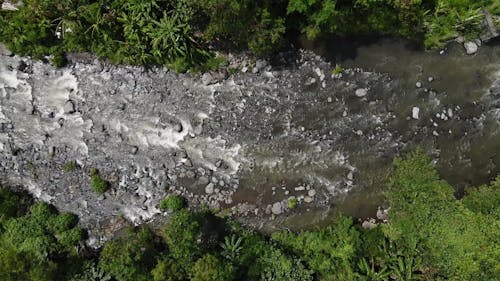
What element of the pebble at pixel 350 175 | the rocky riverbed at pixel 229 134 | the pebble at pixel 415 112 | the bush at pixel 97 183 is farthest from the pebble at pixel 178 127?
the pebble at pixel 415 112

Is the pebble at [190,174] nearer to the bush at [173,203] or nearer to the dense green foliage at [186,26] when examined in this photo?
the bush at [173,203]

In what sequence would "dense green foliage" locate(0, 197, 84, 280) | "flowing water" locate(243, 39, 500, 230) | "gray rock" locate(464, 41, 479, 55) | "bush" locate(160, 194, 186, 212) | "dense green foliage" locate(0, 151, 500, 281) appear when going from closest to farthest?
"dense green foliage" locate(0, 151, 500, 281) < "dense green foliage" locate(0, 197, 84, 280) < "gray rock" locate(464, 41, 479, 55) < "flowing water" locate(243, 39, 500, 230) < "bush" locate(160, 194, 186, 212)

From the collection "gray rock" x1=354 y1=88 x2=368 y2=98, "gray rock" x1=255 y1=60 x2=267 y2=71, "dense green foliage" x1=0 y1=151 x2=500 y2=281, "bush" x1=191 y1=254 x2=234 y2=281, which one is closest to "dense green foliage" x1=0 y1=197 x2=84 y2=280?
"dense green foliage" x1=0 y1=151 x2=500 y2=281

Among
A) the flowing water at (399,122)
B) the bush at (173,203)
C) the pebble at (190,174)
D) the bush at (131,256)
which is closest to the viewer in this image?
the bush at (131,256)

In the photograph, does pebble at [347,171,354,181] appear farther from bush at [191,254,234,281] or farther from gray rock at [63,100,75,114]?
gray rock at [63,100,75,114]

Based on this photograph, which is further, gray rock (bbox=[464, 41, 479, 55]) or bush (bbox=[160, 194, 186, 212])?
bush (bbox=[160, 194, 186, 212])

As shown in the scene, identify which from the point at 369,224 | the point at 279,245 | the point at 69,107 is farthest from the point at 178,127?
the point at 369,224

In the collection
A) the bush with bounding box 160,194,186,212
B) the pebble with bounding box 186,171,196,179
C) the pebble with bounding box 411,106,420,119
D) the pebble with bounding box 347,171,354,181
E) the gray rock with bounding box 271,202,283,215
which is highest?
the pebble with bounding box 411,106,420,119

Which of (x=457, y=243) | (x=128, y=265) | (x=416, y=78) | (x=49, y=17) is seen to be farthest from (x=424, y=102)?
(x=49, y=17)

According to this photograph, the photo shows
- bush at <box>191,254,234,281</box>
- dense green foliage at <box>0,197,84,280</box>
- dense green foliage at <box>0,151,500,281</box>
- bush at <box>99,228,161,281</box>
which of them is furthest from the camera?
dense green foliage at <box>0,197,84,280</box>
